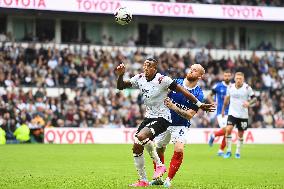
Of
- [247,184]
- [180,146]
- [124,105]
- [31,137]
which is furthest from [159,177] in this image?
[124,105]

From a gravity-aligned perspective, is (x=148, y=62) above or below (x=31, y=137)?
above

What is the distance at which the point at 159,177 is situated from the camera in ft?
42.3

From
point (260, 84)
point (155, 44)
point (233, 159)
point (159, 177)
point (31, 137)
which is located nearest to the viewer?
point (159, 177)

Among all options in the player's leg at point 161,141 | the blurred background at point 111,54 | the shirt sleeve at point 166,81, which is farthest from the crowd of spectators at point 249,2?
the shirt sleeve at point 166,81

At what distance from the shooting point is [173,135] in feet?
44.2

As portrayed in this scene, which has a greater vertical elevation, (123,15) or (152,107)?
(123,15)

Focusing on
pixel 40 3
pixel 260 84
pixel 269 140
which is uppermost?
pixel 40 3

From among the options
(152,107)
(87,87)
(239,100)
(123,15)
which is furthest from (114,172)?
(87,87)

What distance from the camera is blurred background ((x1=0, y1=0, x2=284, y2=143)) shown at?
114 ft

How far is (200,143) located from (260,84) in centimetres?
895

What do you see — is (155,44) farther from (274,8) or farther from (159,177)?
(159,177)

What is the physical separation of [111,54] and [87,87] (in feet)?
12.4

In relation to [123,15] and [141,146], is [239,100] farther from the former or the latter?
[141,146]

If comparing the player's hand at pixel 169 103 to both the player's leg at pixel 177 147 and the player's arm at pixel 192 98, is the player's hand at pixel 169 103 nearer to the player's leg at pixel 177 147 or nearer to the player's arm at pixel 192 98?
the player's arm at pixel 192 98
